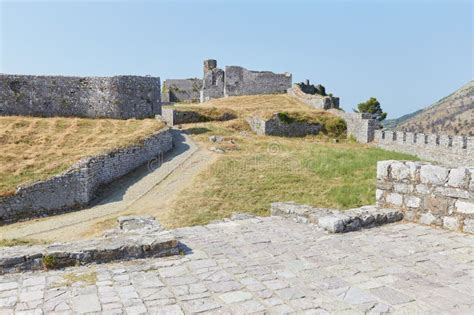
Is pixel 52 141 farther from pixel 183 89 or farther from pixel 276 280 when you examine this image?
pixel 183 89

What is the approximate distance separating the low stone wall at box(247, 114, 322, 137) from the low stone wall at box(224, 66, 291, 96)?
1436cm

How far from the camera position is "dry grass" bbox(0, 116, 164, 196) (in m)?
16.1

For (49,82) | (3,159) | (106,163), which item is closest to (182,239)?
(106,163)

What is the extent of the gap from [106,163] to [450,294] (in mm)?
15645

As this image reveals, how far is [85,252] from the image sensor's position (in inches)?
207

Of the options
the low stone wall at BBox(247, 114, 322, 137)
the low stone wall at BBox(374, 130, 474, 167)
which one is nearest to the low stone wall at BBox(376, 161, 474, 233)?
the low stone wall at BBox(374, 130, 474, 167)

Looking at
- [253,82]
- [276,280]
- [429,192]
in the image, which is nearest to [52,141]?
[429,192]

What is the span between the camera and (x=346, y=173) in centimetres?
1869

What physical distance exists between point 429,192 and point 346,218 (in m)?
1.36

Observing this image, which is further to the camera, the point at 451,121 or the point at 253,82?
the point at 451,121

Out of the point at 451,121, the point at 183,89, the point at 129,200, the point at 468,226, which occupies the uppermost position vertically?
the point at 183,89

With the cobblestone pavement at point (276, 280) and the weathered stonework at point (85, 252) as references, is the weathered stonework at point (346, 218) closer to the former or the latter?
the cobblestone pavement at point (276, 280)

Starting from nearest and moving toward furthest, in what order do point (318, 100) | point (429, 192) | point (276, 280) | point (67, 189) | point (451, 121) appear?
point (276, 280), point (429, 192), point (67, 189), point (318, 100), point (451, 121)

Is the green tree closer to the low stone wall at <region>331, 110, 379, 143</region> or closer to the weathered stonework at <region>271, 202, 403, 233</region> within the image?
the low stone wall at <region>331, 110, 379, 143</region>
